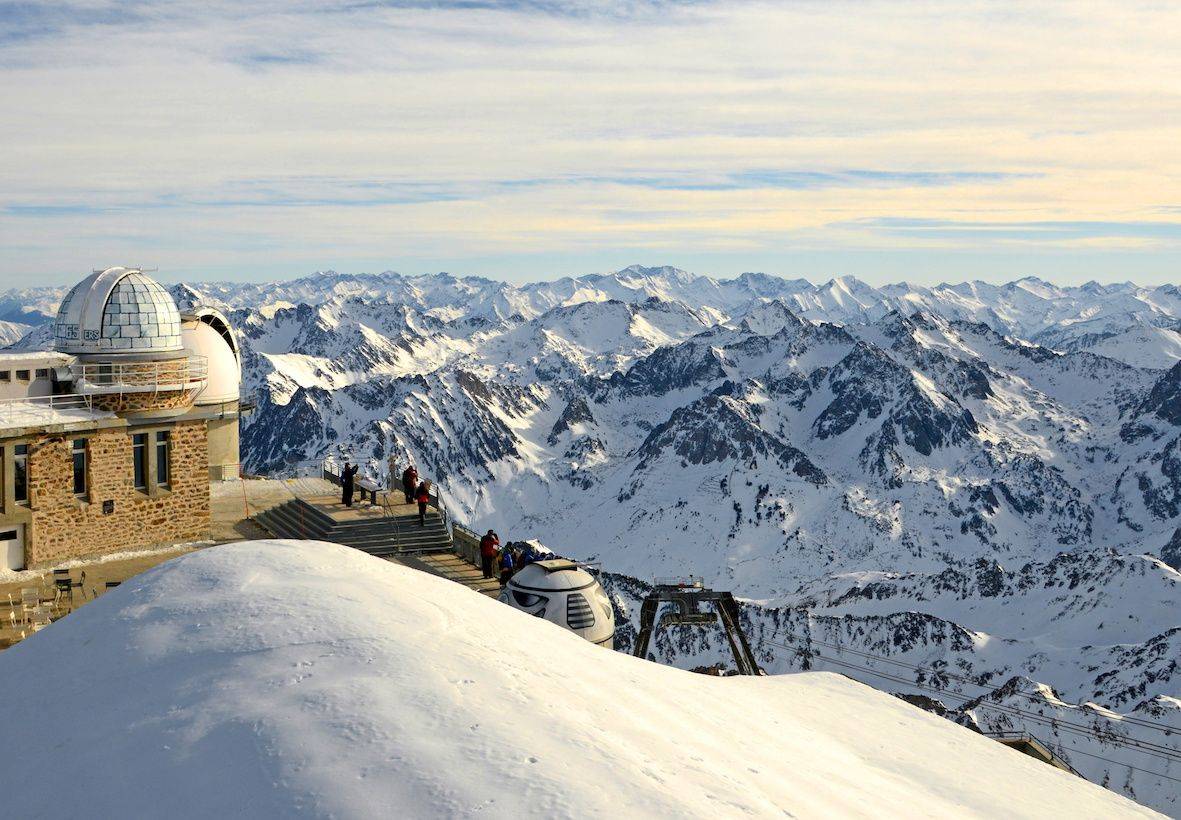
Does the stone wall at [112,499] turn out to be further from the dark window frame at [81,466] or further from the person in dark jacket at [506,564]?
the person in dark jacket at [506,564]

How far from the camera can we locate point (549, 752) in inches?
462

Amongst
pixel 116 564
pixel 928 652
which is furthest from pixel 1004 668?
pixel 116 564

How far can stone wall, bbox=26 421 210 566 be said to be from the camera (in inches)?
1265

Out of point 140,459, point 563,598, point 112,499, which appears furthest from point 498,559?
point 112,499

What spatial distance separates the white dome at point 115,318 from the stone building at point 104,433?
36mm

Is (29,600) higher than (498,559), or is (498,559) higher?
(29,600)

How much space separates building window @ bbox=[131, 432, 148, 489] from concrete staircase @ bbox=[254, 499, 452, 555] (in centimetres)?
518

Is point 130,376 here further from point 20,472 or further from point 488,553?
point 488,553

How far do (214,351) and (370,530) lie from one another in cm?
1728

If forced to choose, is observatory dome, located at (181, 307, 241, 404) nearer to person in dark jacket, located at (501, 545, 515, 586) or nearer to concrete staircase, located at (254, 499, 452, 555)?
concrete staircase, located at (254, 499, 452, 555)

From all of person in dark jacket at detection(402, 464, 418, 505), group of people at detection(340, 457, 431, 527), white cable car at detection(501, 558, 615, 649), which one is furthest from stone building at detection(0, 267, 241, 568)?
white cable car at detection(501, 558, 615, 649)

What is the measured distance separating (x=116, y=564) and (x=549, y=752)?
86.2ft

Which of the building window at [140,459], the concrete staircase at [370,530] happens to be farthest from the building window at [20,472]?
the concrete staircase at [370,530]

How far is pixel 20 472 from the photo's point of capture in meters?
31.7
